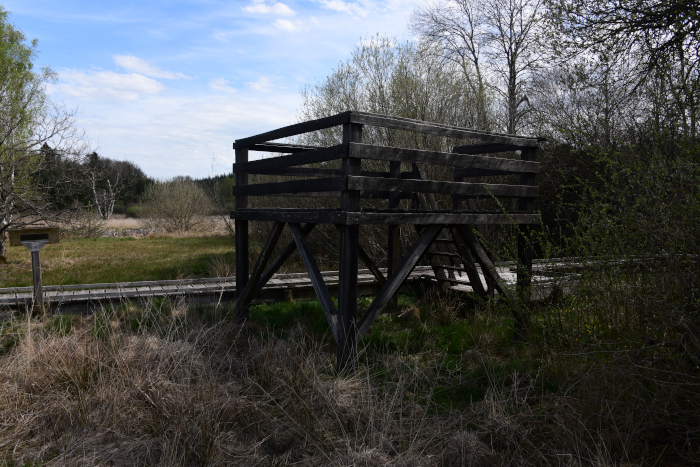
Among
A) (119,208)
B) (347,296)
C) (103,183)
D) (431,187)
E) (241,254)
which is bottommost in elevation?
(347,296)

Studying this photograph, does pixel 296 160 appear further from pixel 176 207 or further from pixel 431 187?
pixel 176 207

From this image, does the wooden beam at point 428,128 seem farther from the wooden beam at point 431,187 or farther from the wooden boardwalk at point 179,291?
the wooden boardwalk at point 179,291

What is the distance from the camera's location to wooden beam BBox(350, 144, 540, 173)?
4352mm

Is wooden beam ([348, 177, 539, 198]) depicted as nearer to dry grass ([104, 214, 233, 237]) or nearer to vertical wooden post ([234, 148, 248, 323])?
vertical wooden post ([234, 148, 248, 323])

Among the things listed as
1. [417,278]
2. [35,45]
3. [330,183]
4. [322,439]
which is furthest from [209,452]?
[35,45]

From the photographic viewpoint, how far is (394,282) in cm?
473

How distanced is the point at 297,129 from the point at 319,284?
60.3 inches

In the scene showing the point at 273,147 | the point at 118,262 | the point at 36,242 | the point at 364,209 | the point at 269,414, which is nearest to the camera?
the point at 269,414

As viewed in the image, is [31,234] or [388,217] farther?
[31,234]

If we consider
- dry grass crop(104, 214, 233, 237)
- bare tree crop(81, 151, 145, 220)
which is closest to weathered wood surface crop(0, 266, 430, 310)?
bare tree crop(81, 151, 145, 220)

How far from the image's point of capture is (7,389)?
3.66 metres

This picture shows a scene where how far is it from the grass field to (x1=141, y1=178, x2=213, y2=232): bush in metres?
6.10

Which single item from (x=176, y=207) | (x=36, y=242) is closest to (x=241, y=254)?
(x=36, y=242)

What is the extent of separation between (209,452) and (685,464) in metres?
2.83
